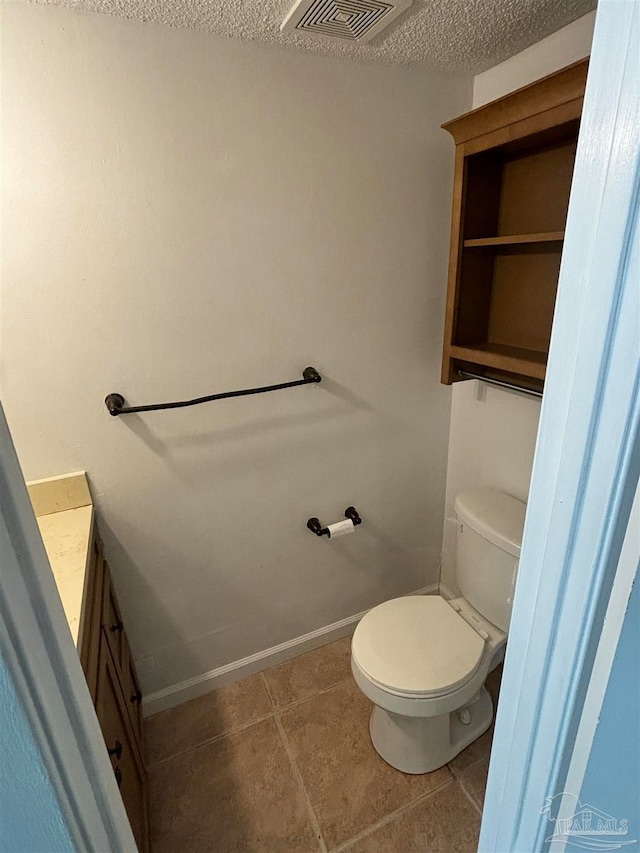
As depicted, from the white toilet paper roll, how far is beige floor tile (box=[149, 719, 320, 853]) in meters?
0.73

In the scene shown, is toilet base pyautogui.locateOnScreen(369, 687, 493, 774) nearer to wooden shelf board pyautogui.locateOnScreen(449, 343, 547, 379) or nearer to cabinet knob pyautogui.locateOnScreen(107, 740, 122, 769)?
Result: cabinet knob pyautogui.locateOnScreen(107, 740, 122, 769)

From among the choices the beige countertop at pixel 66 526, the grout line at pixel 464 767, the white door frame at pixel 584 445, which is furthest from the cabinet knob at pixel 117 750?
the grout line at pixel 464 767

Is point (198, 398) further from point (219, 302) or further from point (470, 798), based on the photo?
point (470, 798)

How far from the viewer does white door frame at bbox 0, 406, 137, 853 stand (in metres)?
0.44

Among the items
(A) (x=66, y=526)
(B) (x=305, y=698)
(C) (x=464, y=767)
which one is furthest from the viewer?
(B) (x=305, y=698)

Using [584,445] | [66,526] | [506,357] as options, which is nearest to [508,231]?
[506,357]

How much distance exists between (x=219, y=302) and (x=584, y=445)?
1.13 m

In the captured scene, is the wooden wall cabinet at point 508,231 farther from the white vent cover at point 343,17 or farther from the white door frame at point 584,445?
the white door frame at point 584,445

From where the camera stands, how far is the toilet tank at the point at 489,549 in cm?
145

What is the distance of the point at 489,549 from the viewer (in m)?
1.50

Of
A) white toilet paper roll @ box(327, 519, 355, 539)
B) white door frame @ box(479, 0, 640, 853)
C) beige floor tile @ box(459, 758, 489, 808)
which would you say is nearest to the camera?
white door frame @ box(479, 0, 640, 853)

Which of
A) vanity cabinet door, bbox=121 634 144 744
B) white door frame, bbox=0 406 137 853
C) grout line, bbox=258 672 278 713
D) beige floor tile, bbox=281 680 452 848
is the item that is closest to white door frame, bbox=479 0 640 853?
white door frame, bbox=0 406 137 853

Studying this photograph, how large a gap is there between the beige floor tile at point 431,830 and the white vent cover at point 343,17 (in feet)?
7.17
